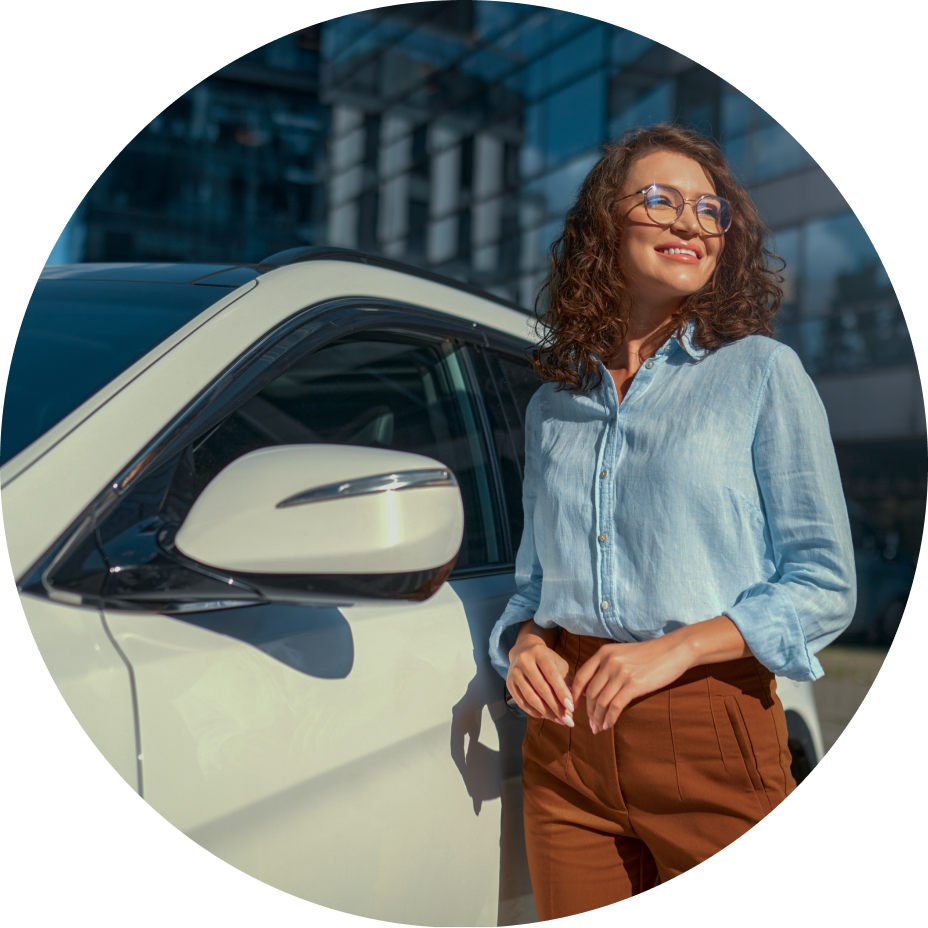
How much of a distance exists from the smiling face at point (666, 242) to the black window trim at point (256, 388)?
395 millimetres

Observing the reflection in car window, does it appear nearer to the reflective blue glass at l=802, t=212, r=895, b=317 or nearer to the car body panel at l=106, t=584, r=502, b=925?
the car body panel at l=106, t=584, r=502, b=925

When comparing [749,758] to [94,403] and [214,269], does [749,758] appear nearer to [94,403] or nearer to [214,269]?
[94,403]

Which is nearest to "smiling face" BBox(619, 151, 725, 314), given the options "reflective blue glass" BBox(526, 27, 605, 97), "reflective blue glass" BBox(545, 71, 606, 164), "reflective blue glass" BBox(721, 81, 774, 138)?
"reflective blue glass" BBox(721, 81, 774, 138)

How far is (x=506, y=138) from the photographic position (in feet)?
48.2

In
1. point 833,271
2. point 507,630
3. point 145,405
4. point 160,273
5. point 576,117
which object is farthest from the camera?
point 576,117

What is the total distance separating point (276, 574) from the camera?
37.4 inches

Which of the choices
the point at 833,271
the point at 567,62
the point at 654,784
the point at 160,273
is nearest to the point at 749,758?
the point at 654,784

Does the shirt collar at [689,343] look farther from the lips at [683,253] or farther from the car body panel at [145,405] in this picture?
the car body panel at [145,405]

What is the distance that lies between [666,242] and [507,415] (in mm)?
567

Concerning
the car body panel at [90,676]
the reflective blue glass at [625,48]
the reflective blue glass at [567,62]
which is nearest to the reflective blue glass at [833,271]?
the reflective blue glass at [625,48]

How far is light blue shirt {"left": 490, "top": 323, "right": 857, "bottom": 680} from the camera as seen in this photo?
1.16 metres

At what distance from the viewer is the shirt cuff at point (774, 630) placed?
3.72 feet

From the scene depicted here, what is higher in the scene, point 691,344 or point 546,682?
point 691,344

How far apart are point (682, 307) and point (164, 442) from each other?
0.89m
